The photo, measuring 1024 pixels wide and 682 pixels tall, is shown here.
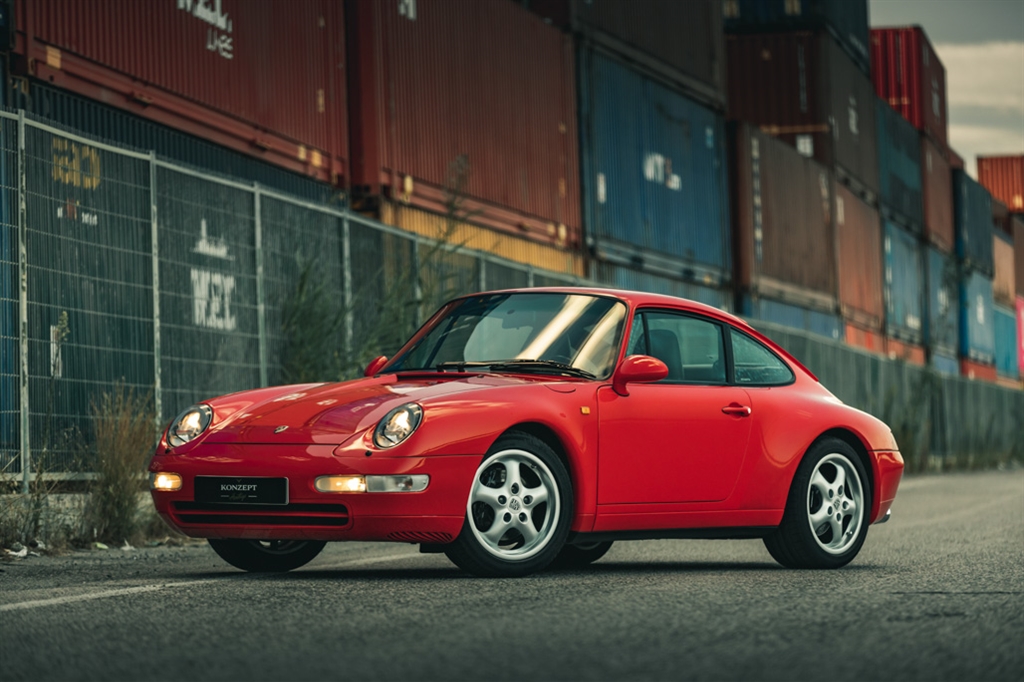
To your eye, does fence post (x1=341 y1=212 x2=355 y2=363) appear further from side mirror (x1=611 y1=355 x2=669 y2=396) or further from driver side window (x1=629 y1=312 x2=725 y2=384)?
side mirror (x1=611 y1=355 x2=669 y2=396)

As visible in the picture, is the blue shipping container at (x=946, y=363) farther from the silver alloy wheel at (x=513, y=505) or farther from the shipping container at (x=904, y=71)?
the silver alloy wheel at (x=513, y=505)

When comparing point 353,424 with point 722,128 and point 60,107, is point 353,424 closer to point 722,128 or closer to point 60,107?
point 60,107

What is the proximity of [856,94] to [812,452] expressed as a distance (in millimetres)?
31714

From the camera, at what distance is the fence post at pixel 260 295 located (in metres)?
11.7

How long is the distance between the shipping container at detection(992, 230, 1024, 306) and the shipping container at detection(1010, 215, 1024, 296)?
262 centimetres

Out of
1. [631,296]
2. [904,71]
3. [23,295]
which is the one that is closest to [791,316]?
[904,71]

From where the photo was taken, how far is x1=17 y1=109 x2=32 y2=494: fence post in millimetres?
9008

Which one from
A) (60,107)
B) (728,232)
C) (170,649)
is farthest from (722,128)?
(170,649)

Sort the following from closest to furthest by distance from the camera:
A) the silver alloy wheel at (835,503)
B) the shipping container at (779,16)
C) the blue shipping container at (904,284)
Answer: the silver alloy wheel at (835,503), the shipping container at (779,16), the blue shipping container at (904,284)

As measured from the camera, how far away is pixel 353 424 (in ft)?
21.2

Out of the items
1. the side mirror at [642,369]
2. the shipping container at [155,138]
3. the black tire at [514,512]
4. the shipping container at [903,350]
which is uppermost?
the shipping container at [155,138]

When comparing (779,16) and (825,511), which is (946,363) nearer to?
(779,16)

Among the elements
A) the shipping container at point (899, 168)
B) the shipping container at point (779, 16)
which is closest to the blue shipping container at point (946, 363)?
the shipping container at point (899, 168)

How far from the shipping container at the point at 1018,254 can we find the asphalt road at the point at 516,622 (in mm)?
60206
